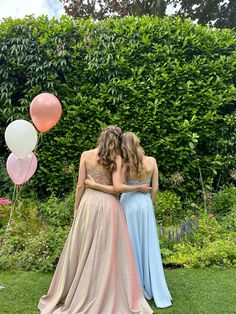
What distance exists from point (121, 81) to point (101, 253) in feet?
12.4

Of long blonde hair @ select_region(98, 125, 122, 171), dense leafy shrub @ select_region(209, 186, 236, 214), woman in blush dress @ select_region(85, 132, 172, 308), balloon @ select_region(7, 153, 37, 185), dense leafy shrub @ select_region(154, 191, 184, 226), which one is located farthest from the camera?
dense leafy shrub @ select_region(209, 186, 236, 214)

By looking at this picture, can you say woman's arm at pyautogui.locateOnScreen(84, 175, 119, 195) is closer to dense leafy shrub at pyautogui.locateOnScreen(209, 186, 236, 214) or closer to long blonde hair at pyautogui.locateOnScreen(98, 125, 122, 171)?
long blonde hair at pyautogui.locateOnScreen(98, 125, 122, 171)

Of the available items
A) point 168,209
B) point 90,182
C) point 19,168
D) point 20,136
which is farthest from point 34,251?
point 168,209

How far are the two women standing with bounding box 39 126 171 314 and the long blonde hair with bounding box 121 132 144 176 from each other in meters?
0.10

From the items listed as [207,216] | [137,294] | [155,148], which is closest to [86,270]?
[137,294]

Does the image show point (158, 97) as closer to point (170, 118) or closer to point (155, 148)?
point (170, 118)

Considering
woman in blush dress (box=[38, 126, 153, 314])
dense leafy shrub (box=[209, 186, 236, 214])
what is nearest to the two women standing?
woman in blush dress (box=[38, 126, 153, 314])

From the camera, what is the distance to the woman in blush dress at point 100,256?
3.34 metres

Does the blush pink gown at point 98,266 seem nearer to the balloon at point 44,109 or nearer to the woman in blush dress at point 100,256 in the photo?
the woman in blush dress at point 100,256

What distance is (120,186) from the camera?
348 cm

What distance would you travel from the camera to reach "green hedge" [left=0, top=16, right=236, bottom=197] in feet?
21.4

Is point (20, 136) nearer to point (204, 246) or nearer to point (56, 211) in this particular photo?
point (56, 211)

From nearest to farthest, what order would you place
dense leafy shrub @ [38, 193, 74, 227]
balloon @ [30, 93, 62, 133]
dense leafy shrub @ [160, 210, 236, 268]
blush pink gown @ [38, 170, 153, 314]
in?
blush pink gown @ [38, 170, 153, 314] < balloon @ [30, 93, 62, 133] < dense leafy shrub @ [160, 210, 236, 268] < dense leafy shrub @ [38, 193, 74, 227]

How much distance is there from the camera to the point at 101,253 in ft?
11.2
